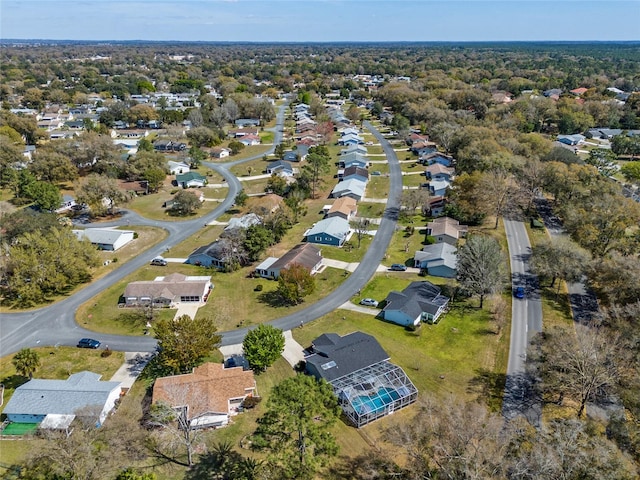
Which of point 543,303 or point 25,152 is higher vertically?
point 25,152

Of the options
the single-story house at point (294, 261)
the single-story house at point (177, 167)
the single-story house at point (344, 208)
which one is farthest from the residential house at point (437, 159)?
the single-story house at point (177, 167)

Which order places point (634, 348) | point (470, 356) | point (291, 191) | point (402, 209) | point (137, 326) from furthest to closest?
point (291, 191) → point (402, 209) → point (137, 326) → point (470, 356) → point (634, 348)

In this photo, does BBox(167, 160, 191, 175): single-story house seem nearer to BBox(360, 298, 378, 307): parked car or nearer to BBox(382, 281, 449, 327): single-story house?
BBox(360, 298, 378, 307): parked car

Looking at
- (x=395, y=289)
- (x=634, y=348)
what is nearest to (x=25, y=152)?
(x=395, y=289)

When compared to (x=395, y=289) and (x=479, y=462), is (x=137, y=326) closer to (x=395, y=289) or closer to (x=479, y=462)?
(x=395, y=289)

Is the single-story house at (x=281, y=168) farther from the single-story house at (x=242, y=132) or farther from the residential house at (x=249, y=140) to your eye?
the single-story house at (x=242, y=132)

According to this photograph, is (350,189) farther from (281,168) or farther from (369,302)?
(369,302)

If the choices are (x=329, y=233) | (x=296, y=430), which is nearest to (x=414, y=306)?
(x=329, y=233)
